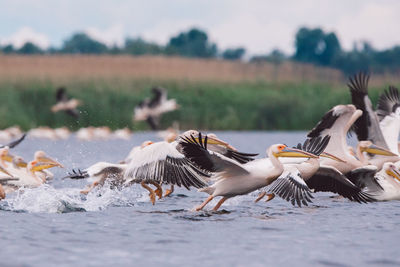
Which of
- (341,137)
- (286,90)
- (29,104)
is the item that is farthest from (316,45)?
(341,137)

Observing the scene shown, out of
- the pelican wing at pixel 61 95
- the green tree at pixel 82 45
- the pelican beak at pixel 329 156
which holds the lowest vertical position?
the pelican beak at pixel 329 156

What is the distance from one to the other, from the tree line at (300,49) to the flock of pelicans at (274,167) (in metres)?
48.4

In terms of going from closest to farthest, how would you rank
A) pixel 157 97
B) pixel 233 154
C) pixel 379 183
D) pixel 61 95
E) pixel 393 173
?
pixel 233 154
pixel 379 183
pixel 393 173
pixel 61 95
pixel 157 97

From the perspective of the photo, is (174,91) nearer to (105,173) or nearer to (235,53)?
(105,173)

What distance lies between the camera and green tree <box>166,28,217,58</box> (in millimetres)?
66438

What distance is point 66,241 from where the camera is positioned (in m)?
6.34

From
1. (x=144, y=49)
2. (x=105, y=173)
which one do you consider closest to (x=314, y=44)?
(x=144, y=49)

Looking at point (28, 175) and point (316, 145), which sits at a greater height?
point (316, 145)

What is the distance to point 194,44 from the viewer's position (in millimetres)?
67562

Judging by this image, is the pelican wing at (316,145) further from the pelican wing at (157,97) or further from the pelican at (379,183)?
the pelican wing at (157,97)

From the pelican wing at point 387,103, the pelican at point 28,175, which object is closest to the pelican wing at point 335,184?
the pelican wing at point 387,103

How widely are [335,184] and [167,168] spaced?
2.13m

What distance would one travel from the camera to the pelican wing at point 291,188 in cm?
815

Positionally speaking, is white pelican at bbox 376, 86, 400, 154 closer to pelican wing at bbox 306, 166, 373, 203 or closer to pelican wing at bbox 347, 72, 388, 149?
pelican wing at bbox 347, 72, 388, 149
